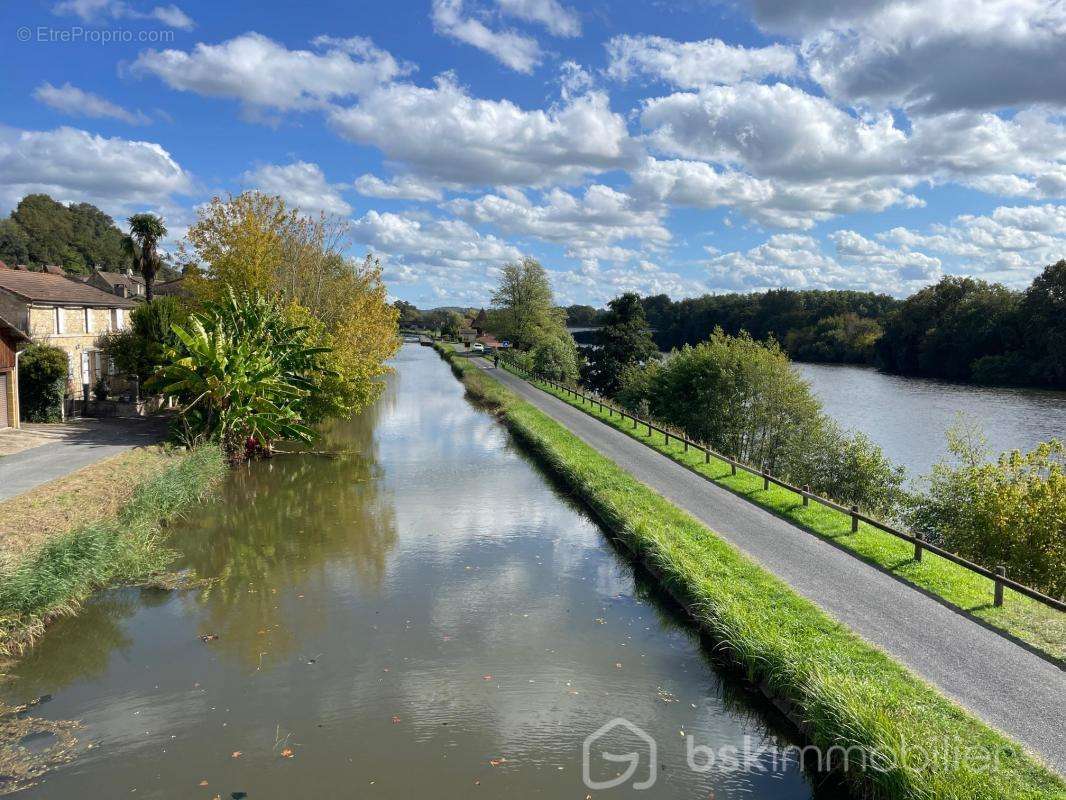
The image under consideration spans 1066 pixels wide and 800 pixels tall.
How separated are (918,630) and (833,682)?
286 centimetres

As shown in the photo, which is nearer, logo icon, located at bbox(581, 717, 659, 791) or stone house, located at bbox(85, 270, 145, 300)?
logo icon, located at bbox(581, 717, 659, 791)

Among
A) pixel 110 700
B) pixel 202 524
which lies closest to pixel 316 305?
pixel 202 524

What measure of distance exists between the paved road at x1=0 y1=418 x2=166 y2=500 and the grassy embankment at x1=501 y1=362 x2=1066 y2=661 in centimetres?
1833

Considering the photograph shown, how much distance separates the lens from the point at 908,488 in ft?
90.2

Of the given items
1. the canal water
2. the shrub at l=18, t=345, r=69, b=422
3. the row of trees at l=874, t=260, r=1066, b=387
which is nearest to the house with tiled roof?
the shrub at l=18, t=345, r=69, b=422

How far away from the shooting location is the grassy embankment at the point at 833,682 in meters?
7.29

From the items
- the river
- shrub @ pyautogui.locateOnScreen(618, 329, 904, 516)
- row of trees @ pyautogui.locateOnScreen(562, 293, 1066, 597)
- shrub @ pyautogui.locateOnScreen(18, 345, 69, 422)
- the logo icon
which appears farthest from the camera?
the river

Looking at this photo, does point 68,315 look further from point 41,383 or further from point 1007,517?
point 1007,517

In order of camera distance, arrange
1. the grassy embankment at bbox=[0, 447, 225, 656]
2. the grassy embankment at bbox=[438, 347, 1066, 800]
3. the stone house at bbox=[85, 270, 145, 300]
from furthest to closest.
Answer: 1. the stone house at bbox=[85, 270, 145, 300]
2. the grassy embankment at bbox=[0, 447, 225, 656]
3. the grassy embankment at bbox=[438, 347, 1066, 800]

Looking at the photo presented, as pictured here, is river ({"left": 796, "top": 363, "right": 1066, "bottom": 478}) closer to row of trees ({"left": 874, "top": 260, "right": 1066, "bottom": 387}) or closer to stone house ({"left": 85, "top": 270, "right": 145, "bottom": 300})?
row of trees ({"left": 874, "top": 260, "right": 1066, "bottom": 387})

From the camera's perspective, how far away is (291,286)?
3400 cm

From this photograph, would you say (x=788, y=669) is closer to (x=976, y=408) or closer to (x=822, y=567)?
(x=822, y=567)

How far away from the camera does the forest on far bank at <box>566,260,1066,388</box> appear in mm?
68062

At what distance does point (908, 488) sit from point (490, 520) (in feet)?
58.0
